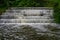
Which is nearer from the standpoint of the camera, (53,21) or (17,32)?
(17,32)

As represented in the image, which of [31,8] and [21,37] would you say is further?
[31,8]

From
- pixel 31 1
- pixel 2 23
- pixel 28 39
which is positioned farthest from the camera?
pixel 31 1

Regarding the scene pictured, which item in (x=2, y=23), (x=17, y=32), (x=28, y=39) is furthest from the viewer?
(x=2, y=23)

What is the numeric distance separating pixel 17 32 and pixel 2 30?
1.27 ft

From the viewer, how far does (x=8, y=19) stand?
483cm

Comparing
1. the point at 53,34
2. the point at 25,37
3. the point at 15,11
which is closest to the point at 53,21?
the point at 53,34

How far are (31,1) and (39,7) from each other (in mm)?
338

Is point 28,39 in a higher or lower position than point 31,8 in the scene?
lower

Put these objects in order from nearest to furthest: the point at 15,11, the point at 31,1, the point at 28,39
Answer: the point at 28,39 < the point at 15,11 < the point at 31,1

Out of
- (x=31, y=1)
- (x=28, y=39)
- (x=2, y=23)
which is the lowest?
(x=28, y=39)

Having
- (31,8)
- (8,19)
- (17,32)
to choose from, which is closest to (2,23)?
(8,19)

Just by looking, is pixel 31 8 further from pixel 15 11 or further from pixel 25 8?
pixel 15 11

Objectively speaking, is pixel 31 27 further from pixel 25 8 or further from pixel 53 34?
pixel 25 8

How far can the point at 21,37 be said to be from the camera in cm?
409
